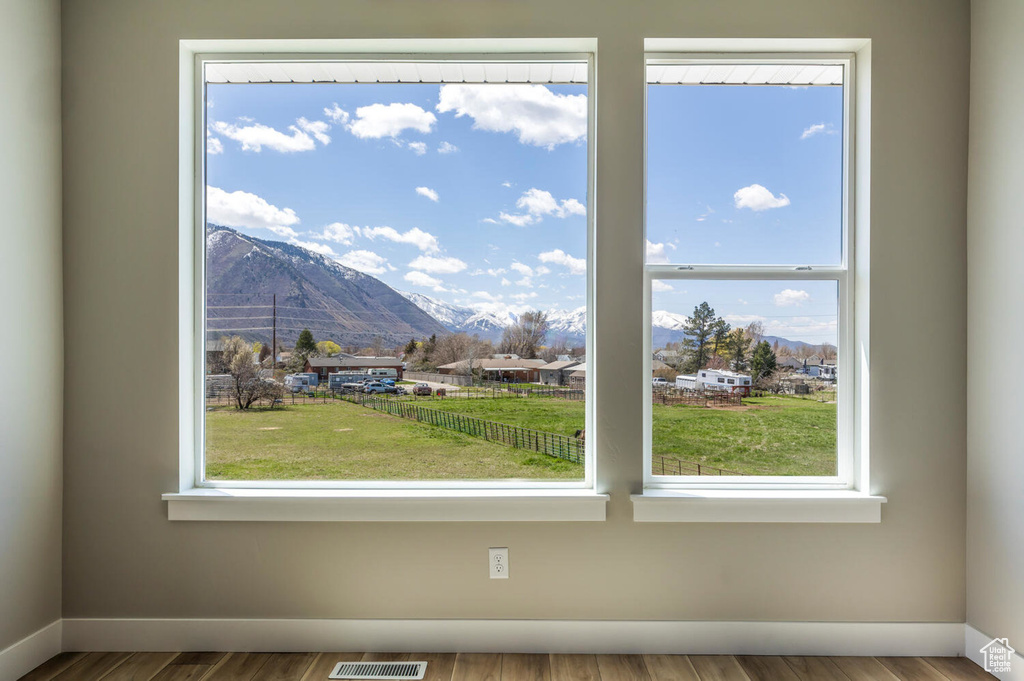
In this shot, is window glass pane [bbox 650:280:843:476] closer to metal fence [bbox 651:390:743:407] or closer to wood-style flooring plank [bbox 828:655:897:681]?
metal fence [bbox 651:390:743:407]

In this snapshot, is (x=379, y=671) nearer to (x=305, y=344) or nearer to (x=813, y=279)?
(x=305, y=344)

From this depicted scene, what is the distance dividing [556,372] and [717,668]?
1.24 meters

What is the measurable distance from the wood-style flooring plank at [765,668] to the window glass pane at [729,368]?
691 millimetres

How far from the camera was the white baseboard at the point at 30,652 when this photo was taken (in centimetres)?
190

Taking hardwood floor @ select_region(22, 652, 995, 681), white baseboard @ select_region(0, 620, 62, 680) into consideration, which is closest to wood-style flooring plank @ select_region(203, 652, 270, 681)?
hardwood floor @ select_region(22, 652, 995, 681)

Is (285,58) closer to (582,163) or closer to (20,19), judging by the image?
(20,19)

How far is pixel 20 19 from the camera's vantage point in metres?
1.96

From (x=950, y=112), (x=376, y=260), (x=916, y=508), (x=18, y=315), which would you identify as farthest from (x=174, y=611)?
(x=950, y=112)

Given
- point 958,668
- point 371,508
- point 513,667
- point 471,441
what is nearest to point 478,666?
point 513,667

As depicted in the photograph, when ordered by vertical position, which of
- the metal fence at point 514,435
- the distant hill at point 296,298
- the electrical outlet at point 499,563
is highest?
the distant hill at point 296,298

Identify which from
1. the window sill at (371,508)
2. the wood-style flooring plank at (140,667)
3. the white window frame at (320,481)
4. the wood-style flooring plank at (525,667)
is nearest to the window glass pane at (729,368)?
the white window frame at (320,481)

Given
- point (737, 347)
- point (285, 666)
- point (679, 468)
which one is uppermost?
point (737, 347)

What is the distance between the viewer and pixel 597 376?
84.8 inches

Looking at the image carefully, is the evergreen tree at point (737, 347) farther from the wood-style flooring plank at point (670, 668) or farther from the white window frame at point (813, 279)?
the wood-style flooring plank at point (670, 668)
